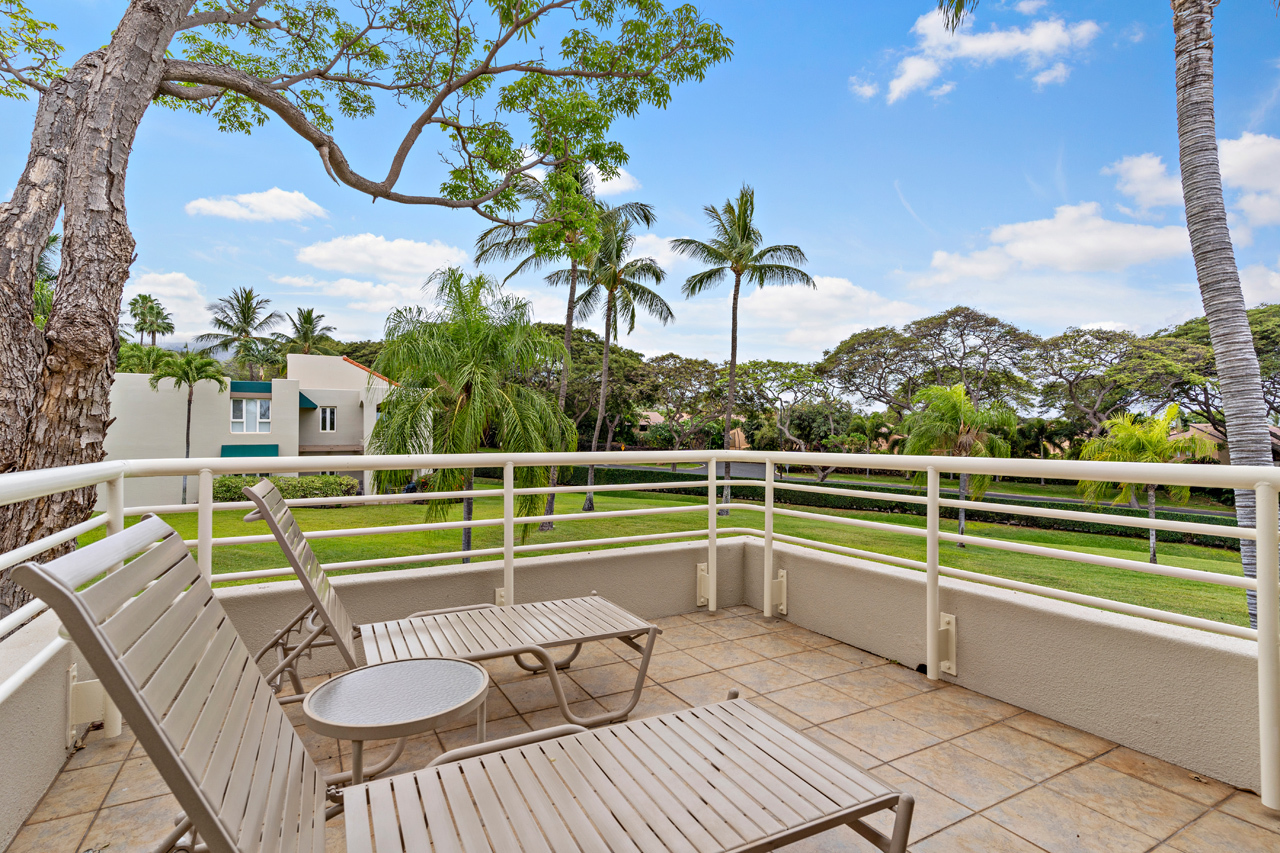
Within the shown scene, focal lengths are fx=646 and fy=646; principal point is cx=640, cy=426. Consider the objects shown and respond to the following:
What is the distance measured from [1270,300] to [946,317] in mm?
12706

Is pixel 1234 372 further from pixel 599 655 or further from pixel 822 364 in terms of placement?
pixel 822 364

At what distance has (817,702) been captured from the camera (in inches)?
123

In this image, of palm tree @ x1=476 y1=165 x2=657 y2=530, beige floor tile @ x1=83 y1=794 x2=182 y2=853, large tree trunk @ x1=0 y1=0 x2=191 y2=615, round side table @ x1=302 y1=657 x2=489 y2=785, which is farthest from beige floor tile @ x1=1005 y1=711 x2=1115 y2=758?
palm tree @ x1=476 y1=165 x2=657 y2=530

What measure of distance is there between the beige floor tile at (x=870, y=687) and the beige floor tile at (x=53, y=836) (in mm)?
3060

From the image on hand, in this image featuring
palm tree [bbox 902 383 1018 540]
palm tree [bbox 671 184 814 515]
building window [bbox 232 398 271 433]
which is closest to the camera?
palm tree [bbox 902 383 1018 540]

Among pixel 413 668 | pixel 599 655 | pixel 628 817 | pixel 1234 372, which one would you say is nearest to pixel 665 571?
pixel 599 655

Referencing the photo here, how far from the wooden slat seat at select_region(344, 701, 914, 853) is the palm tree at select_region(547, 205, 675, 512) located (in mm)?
22644

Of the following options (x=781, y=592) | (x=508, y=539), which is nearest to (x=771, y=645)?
(x=781, y=592)

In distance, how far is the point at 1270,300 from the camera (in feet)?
90.4

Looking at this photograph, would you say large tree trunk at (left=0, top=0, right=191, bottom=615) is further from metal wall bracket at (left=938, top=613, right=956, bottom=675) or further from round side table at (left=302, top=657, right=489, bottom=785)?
metal wall bracket at (left=938, top=613, right=956, bottom=675)

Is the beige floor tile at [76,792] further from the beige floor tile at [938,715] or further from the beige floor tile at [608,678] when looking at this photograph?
the beige floor tile at [938,715]

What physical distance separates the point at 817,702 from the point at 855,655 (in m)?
0.80

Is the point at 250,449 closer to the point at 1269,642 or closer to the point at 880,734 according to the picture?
the point at 880,734

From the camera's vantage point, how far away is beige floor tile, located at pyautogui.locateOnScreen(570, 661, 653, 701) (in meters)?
3.28
